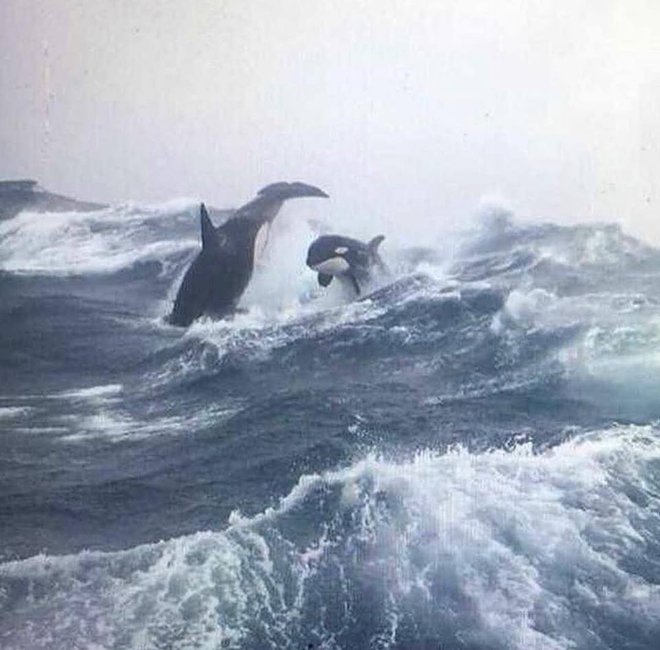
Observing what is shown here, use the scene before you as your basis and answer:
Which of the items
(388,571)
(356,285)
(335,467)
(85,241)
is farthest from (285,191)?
(388,571)

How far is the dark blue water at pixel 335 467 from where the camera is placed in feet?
15.9

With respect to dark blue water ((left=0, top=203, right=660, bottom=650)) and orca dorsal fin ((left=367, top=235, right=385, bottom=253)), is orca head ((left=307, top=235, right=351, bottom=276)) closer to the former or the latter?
dark blue water ((left=0, top=203, right=660, bottom=650))

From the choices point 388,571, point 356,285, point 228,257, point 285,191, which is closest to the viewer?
point 388,571

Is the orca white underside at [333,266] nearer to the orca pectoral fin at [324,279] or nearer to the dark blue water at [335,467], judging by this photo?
the orca pectoral fin at [324,279]

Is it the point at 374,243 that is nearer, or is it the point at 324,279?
the point at 324,279

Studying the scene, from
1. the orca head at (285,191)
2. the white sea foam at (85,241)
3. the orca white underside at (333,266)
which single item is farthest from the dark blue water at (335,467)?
the orca head at (285,191)

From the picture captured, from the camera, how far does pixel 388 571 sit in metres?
5.15

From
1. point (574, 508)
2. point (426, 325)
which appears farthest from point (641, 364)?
point (574, 508)

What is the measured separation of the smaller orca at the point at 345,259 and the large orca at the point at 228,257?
0.67 m

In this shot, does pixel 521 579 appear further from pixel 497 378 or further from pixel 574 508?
→ pixel 497 378

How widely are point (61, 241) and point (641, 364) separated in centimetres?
875

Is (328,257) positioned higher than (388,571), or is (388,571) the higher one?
(328,257)

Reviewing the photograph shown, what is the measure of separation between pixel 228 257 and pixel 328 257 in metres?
1.31

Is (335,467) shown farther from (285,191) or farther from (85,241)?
(85,241)
